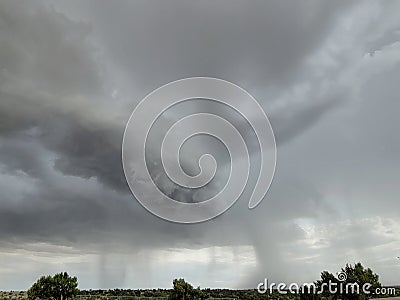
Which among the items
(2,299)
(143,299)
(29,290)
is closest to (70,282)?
(29,290)

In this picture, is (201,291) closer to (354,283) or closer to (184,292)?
(184,292)

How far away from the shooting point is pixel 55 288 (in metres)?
76.1

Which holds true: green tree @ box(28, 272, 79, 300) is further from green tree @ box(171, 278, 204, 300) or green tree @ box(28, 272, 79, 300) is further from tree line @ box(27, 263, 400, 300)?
green tree @ box(171, 278, 204, 300)

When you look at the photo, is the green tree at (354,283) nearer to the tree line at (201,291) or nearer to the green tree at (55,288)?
Answer: the tree line at (201,291)

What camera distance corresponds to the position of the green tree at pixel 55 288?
75.2 metres

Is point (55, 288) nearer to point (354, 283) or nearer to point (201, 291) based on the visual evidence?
point (201, 291)

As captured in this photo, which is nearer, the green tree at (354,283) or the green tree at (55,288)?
the green tree at (354,283)

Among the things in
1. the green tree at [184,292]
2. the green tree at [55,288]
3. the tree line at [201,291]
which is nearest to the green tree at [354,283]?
the tree line at [201,291]

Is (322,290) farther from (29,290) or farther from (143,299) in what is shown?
(29,290)

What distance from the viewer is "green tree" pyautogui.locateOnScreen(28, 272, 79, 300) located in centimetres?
7519

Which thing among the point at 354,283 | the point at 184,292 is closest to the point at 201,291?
the point at 184,292

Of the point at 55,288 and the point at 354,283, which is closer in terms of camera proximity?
the point at 354,283

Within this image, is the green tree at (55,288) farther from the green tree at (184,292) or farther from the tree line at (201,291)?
the green tree at (184,292)

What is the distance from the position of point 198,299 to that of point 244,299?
43.9 meters
